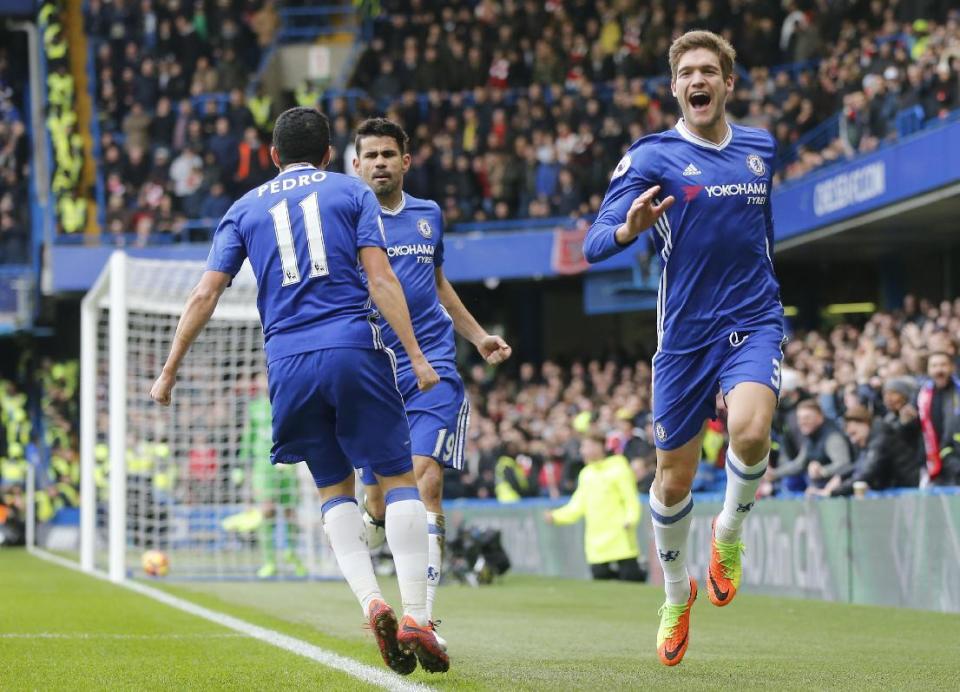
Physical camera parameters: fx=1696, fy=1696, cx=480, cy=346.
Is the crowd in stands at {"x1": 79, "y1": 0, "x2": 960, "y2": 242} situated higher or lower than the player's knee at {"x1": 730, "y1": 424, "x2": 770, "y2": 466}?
higher

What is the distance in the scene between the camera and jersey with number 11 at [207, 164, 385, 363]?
6.38m

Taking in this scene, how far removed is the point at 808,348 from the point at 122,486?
27.5ft

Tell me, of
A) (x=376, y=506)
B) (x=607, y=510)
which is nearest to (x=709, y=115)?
(x=376, y=506)

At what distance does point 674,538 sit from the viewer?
287 inches

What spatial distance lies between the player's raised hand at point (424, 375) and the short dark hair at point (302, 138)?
37.5 inches

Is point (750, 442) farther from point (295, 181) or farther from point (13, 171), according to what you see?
point (13, 171)

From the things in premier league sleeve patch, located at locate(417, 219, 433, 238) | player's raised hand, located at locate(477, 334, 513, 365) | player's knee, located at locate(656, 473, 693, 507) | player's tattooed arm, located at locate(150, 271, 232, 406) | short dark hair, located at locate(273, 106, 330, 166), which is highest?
short dark hair, located at locate(273, 106, 330, 166)

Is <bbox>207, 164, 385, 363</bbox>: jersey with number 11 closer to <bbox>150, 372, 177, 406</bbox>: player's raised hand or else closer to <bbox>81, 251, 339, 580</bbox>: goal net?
<bbox>150, 372, 177, 406</bbox>: player's raised hand

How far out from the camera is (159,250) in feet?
90.6

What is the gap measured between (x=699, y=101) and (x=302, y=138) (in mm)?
1684

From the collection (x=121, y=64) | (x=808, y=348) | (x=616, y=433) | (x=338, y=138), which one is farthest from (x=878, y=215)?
(x=121, y=64)

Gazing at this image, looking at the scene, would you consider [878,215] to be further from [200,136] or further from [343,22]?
[343,22]

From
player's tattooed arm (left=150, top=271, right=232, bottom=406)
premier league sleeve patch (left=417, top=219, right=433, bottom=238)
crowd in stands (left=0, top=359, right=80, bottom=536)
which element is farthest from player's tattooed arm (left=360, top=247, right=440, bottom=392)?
crowd in stands (left=0, top=359, right=80, bottom=536)

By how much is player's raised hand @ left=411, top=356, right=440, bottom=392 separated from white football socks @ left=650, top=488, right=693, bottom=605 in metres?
1.48
